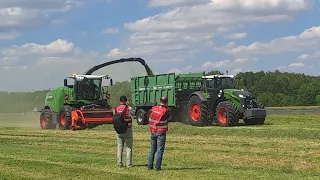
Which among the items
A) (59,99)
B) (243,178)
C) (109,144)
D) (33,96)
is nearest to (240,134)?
(109,144)

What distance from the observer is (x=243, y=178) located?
34.5ft

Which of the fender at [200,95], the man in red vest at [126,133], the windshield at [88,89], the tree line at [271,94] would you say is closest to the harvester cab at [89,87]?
the windshield at [88,89]

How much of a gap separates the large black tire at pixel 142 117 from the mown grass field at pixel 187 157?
720 centimetres

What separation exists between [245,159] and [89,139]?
850cm

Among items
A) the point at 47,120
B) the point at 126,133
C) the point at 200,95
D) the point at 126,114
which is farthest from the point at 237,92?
the point at 126,114

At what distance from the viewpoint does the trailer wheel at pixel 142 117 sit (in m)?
28.5

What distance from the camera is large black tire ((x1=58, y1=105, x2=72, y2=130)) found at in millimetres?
27484

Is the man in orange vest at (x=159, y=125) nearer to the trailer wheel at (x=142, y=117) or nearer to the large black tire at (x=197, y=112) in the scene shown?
the large black tire at (x=197, y=112)

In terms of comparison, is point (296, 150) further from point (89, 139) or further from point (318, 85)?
point (318, 85)

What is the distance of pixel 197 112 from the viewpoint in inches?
1023

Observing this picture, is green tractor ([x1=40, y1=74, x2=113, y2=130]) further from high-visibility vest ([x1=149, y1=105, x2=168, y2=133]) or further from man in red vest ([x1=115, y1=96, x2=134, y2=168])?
high-visibility vest ([x1=149, y1=105, x2=168, y2=133])

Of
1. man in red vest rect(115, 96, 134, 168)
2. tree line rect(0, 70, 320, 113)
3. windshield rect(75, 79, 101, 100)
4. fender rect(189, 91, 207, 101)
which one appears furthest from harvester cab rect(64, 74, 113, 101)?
tree line rect(0, 70, 320, 113)

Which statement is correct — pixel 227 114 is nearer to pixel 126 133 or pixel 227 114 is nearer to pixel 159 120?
pixel 126 133

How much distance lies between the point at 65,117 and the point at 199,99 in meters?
7.46
